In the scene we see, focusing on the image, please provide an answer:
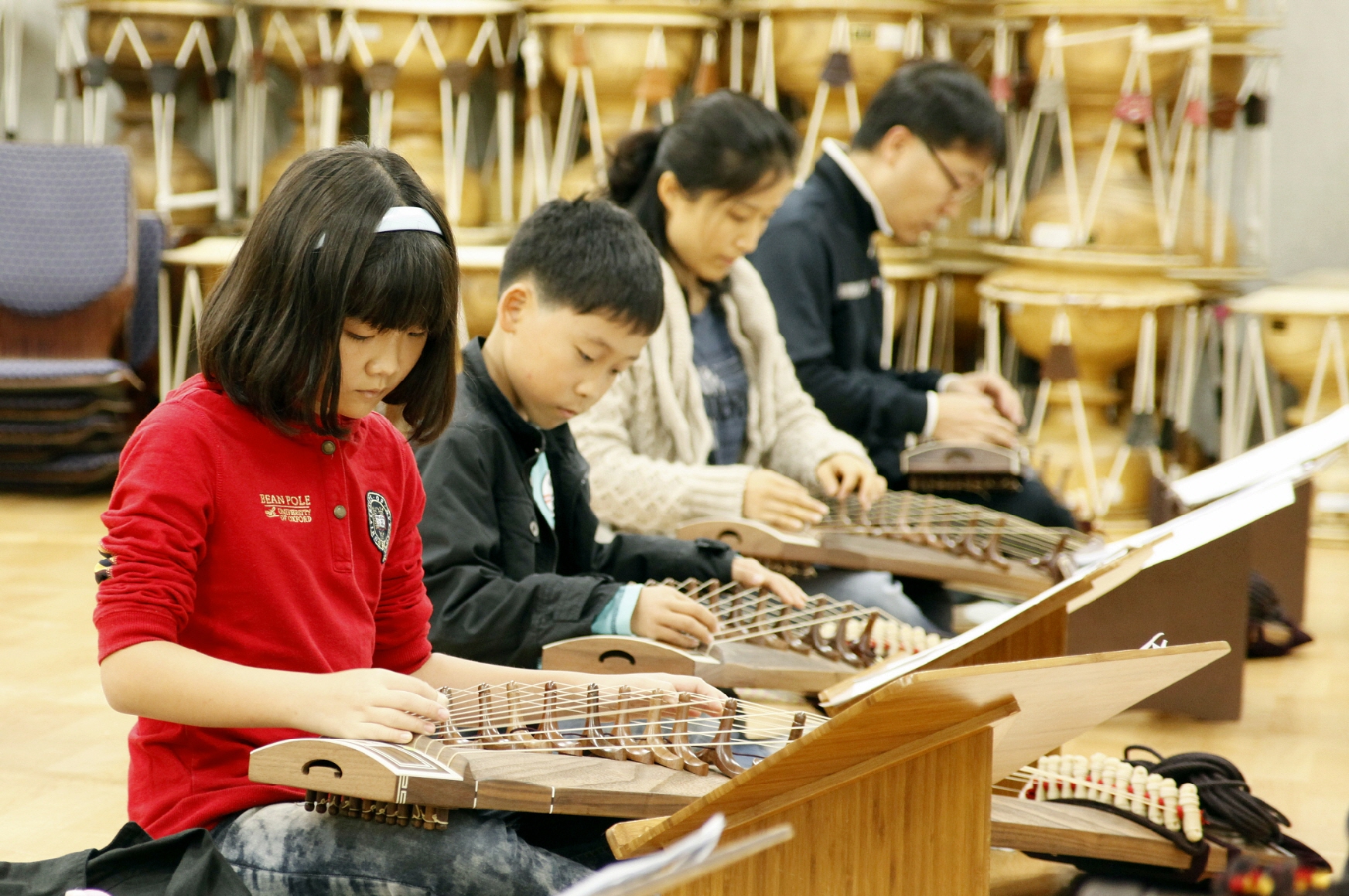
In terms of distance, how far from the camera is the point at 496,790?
3.95ft

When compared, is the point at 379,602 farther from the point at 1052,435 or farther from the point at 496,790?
the point at 1052,435

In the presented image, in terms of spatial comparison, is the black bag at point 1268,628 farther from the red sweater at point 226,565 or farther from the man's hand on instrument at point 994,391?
the red sweater at point 226,565

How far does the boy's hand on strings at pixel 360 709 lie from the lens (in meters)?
1.23

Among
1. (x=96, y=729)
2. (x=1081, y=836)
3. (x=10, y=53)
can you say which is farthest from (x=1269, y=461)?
(x=10, y=53)

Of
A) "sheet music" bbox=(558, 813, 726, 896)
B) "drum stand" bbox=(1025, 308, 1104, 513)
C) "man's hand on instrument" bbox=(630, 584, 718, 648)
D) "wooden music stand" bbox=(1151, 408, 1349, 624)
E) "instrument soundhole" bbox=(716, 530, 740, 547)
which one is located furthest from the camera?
"drum stand" bbox=(1025, 308, 1104, 513)

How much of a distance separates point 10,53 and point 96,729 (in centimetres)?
371

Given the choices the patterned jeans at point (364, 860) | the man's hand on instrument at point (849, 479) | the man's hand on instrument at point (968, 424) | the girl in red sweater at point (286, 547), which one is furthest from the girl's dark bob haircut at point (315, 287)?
the man's hand on instrument at point (968, 424)

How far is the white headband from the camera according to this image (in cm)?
134

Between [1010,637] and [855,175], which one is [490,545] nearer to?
[1010,637]

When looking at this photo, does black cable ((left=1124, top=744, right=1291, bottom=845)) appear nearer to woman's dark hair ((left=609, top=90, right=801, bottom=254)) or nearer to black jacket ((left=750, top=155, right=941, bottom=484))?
woman's dark hair ((left=609, top=90, right=801, bottom=254))

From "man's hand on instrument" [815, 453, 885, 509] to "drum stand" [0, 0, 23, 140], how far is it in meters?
3.96

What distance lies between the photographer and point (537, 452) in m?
1.93

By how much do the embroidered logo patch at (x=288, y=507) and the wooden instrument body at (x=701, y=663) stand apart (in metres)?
0.48

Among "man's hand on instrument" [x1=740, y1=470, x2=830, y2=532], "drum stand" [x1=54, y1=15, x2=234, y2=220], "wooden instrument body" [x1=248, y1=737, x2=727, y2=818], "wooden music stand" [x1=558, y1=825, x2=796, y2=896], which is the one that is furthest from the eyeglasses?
"drum stand" [x1=54, y1=15, x2=234, y2=220]
